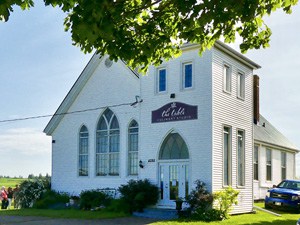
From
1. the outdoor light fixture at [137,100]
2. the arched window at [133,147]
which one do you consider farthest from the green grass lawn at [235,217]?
the outdoor light fixture at [137,100]

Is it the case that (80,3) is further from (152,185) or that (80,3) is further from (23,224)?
(152,185)

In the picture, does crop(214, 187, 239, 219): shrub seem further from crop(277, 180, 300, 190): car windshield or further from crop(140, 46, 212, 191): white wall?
crop(277, 180, 300, 190): car windshield

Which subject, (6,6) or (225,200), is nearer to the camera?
(6,6)

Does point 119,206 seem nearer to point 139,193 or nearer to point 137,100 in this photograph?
point 139,193

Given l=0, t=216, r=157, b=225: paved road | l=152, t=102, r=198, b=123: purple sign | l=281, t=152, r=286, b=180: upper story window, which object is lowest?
l=0, t=216, r=157, b=225: paved road

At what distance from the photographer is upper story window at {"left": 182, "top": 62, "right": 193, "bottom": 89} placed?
22.2 meters

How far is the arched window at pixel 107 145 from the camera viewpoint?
25.3 m

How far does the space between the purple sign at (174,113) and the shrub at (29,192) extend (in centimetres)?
945

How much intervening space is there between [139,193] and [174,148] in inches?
111

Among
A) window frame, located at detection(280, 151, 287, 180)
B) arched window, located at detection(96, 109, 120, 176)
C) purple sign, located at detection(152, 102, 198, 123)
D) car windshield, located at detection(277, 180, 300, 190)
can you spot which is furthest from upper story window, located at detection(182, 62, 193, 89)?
window frame, located at detection(280, 151, 287, 180)

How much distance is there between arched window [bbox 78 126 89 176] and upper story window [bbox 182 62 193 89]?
759 centimetres

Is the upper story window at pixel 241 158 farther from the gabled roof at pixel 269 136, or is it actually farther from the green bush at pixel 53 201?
the green bush at pixel 53 201

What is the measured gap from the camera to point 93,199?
24.2m

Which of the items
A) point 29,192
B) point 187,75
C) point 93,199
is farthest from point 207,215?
point 29,192
